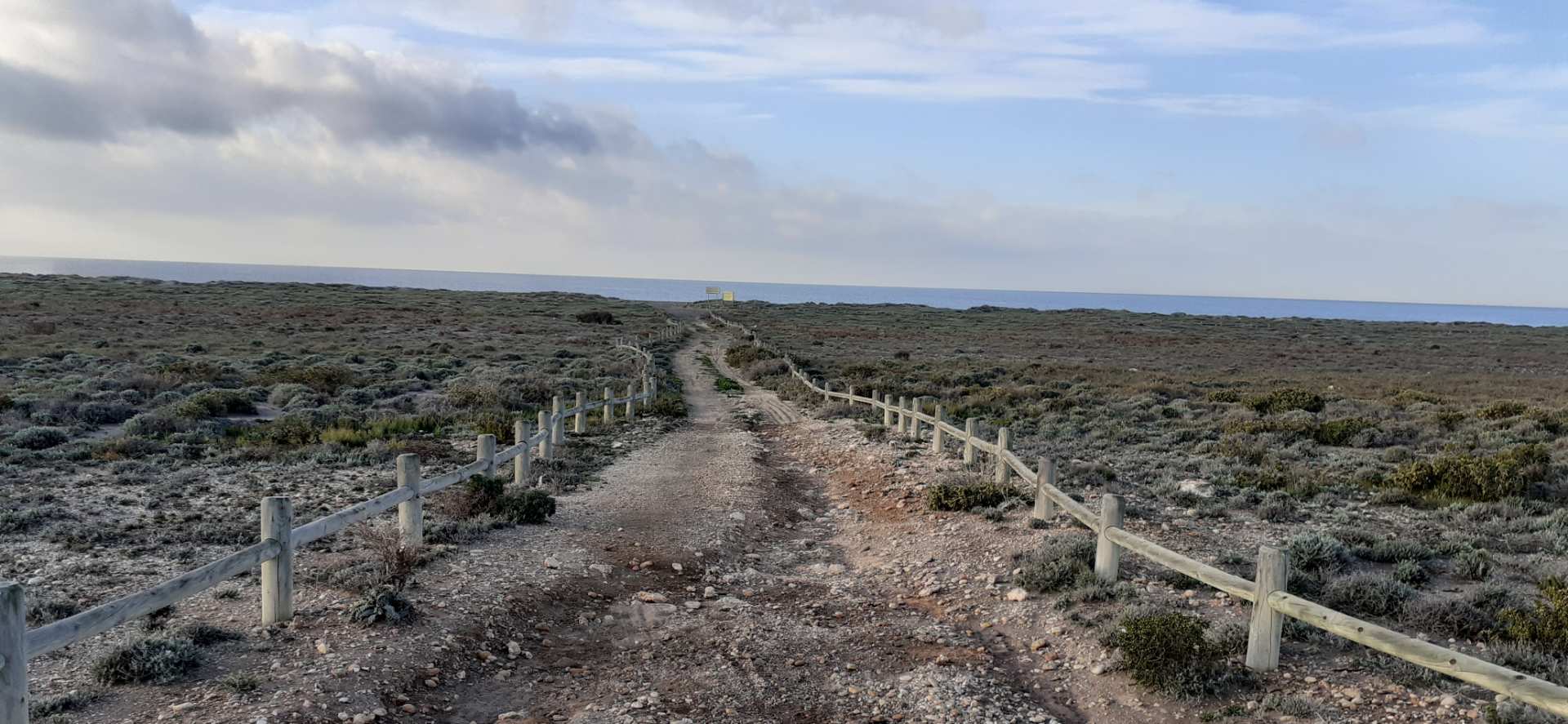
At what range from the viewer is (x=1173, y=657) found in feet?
19.7

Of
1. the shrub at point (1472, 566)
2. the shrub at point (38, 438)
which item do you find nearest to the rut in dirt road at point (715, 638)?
the shrub at point (1472, 566)

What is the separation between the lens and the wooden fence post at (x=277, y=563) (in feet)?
21.0

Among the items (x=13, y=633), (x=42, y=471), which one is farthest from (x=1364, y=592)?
(x=42, y=471)

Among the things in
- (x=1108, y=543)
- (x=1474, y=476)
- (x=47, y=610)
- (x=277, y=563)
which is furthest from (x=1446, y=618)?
(x=47, y=610)

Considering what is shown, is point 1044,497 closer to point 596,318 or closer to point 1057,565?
point 1057,565

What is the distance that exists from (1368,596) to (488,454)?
30.5 ft

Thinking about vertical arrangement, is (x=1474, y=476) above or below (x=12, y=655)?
below

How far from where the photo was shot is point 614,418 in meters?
20.8

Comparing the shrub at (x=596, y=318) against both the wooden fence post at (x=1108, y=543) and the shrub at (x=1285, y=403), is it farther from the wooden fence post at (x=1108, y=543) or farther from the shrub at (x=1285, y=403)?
the wooden fence post at (x=1108, y=543)

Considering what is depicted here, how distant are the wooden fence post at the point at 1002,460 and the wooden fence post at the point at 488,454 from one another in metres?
6.58

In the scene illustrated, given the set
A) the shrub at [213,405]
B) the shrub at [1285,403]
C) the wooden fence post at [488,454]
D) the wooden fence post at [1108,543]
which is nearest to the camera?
the wooden fence post at [1108,543]

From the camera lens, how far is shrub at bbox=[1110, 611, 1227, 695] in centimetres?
585

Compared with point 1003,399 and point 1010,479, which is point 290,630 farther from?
point 1003,399

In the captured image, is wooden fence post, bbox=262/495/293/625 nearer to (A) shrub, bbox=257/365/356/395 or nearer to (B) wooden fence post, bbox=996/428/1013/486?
(B) wooden fence post, bbox=996/428/1013/486
